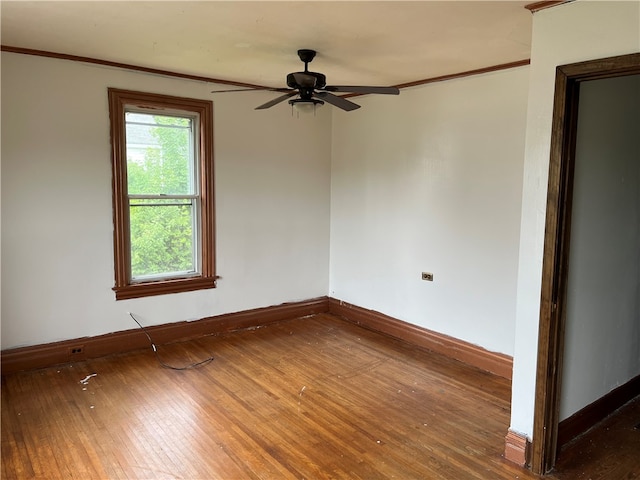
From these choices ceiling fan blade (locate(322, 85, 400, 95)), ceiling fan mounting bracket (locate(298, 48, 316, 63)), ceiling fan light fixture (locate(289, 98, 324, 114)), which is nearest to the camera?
ceiling fan blade (locate(322, 85, 400, 95))

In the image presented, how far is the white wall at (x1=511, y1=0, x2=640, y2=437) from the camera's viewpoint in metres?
2.21

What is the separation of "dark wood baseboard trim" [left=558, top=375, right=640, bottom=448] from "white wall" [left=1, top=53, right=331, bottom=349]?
3142 millimetres

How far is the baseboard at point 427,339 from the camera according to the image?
13.0ft

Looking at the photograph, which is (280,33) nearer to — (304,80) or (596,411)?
(304,80)

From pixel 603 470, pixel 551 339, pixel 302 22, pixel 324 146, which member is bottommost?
pixel 603 470

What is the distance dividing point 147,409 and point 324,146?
11.0 feet

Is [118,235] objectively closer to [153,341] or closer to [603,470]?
[153,341]

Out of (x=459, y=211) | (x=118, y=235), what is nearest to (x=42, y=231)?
(x=118, y=235)

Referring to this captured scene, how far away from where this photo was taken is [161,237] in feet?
14.7

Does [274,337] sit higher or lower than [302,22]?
lower

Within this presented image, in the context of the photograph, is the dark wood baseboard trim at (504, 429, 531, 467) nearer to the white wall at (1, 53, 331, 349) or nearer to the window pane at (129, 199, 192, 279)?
the white wall at (1, 53, 331, 349)

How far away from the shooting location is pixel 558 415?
2695 millimetres

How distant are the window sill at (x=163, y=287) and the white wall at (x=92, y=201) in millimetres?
61

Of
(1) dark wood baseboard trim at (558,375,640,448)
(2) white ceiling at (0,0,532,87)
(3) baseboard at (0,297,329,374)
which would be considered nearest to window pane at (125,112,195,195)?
(2) white ceiling at (0,0,532,87)
